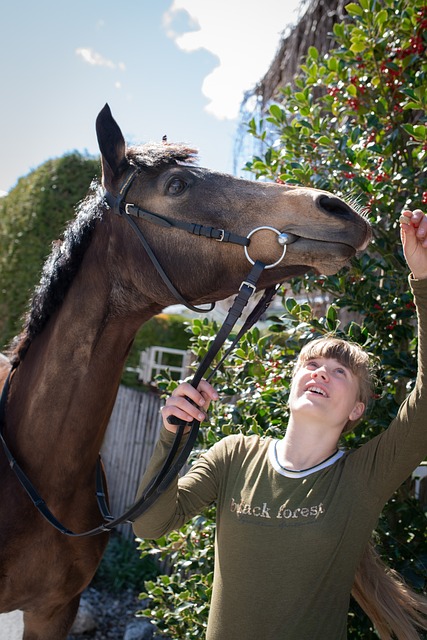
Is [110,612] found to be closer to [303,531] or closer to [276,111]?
[303,531]

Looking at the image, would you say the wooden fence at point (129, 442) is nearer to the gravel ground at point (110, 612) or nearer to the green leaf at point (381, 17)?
the gravel ground at point (110, 612)

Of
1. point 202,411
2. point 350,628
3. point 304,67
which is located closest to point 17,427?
point 202,411

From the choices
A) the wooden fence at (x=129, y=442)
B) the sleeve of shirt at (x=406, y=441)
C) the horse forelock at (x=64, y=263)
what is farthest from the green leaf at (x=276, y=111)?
the wooden fence at (x=129, y=442)

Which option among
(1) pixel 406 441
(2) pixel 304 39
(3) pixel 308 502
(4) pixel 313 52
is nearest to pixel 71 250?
(3) pixel 308 502

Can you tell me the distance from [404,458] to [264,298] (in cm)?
68

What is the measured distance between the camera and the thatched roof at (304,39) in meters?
4.03

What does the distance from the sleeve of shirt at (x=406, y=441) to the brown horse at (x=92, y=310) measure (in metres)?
0.31

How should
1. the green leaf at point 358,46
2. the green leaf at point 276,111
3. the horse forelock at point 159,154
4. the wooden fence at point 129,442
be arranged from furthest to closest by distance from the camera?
the wooden fence at point 129,442 < the green leaf at point 276,111 < the green leaf at point 358,46 < the horse forelock at point 159,154

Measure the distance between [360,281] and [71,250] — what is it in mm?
1270

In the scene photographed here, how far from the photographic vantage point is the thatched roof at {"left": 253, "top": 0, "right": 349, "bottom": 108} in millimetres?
4027

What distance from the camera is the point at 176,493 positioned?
68.2 inches

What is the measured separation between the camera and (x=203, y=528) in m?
2.61

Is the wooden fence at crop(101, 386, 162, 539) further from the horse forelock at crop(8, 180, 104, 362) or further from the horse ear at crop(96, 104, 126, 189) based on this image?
the horse ear at crop(96, 104, 126, 189)

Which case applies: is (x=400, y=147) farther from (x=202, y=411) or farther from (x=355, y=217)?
(x=202, y=411)
